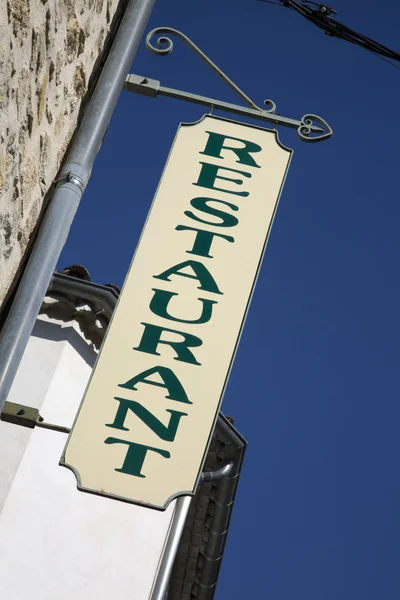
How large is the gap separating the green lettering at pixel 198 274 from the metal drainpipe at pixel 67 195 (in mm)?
558

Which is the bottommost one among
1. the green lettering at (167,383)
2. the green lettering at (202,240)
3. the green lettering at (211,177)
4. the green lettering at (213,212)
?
the green lettering at (167,383)

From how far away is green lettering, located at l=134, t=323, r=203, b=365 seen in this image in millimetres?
4199

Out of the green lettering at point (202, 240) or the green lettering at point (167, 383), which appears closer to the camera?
the green lettering at point (167, 383)

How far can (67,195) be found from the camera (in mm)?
4273

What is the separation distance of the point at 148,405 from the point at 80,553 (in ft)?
19.5

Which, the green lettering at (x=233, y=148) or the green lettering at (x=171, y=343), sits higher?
the green lettering at (x=233, y=148)

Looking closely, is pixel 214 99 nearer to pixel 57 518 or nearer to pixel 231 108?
pixel 231 108

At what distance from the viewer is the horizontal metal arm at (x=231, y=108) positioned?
5.15 m

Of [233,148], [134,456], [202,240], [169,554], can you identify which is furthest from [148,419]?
[169,554]

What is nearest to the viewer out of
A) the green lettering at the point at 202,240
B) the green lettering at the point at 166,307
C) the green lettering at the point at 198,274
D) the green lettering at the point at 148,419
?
the green lettering at the point at 148,419

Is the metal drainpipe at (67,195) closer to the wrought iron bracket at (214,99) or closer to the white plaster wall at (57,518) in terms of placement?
the wrought iron bracket at (214,99)

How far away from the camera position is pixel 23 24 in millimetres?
3557

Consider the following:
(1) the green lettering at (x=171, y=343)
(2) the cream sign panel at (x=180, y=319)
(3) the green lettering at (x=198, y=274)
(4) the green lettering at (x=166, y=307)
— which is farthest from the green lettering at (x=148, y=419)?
(3) the green lettering at (x=198, y=274)

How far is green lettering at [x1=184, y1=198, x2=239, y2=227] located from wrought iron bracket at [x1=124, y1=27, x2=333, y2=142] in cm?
76
